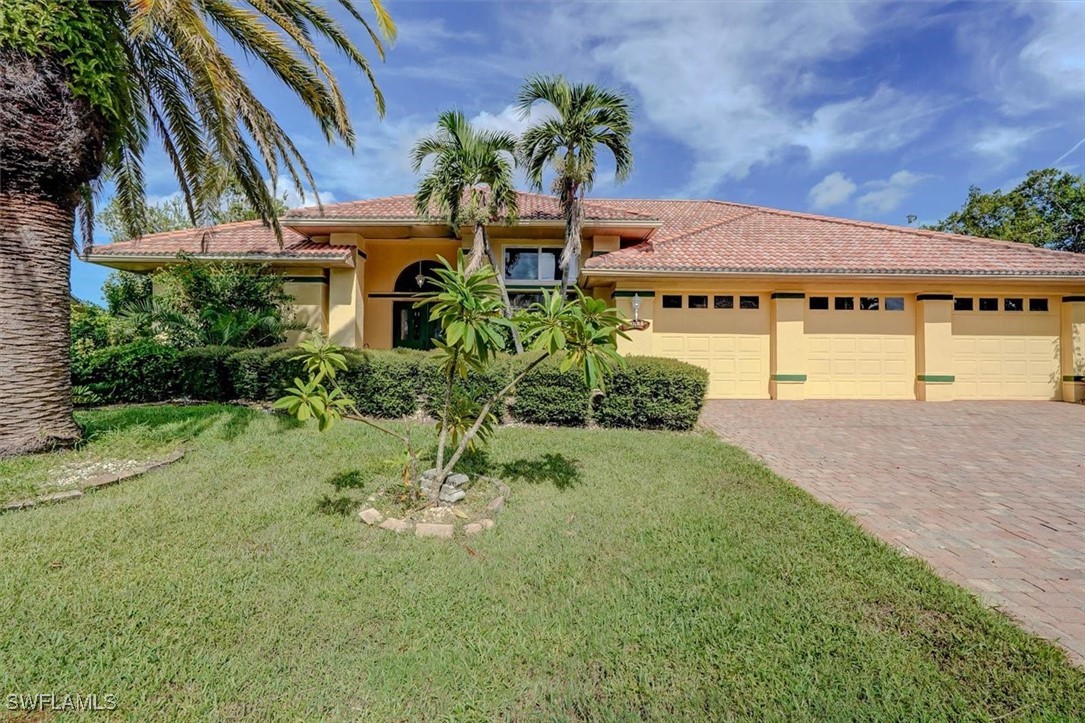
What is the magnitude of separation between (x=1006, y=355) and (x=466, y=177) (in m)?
15.1

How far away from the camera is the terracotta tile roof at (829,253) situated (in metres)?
11.8

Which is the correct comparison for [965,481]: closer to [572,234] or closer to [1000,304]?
[572,234]

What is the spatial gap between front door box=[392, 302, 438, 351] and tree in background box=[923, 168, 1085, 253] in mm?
26279

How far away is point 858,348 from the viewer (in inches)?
493

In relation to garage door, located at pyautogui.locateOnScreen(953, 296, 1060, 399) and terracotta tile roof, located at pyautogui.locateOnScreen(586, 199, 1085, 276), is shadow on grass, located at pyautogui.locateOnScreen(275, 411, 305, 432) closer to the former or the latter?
terracotta tile roof, located at pyautogui.locateOnScreen(586, 199, 1085, 276)

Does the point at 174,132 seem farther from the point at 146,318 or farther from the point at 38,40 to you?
the point at 146,318

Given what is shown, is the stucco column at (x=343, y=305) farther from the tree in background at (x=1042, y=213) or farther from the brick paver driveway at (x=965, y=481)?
the tree in background at (x=1042, y=213)

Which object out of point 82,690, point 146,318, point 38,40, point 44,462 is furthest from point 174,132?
point 82,690

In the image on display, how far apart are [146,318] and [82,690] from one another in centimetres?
1118

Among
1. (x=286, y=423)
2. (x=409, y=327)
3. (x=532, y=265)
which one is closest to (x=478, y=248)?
(x=532, y=265)

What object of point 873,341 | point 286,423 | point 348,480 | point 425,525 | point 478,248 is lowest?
point 425,525

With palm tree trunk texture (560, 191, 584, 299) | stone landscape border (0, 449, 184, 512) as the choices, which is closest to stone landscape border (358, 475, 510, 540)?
stone landscape border (0, 449, 184, 512)

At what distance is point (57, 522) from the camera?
3992 millimetres

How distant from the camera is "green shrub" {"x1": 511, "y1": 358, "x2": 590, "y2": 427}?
27.2 ft
